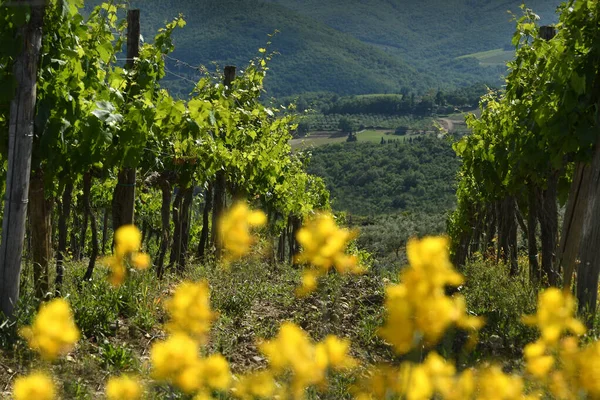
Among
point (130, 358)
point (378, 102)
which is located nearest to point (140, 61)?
point (130, 358)

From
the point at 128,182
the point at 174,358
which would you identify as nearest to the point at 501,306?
the point at 128,182

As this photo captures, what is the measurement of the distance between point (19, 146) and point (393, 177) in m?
55.3

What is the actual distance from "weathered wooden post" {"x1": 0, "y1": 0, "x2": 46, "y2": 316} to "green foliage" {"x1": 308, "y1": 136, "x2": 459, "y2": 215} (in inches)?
1784

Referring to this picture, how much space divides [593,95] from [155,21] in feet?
675

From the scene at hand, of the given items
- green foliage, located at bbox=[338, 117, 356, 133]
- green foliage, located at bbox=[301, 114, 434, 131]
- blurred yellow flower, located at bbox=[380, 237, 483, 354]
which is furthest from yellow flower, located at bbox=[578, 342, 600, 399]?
green foliage, located at bbox=[338, 117, 356, 133]

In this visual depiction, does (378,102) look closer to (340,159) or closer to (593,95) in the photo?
(340,159)

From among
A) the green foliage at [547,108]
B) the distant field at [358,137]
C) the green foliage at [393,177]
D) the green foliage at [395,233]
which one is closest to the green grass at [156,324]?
the green foliage at [547,108]

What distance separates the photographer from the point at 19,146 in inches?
174

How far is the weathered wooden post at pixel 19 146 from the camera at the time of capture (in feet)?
14.5

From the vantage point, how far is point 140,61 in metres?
6.36

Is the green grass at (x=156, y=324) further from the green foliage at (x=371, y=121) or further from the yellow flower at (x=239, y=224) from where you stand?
the green foliage at (x=371, y=121)

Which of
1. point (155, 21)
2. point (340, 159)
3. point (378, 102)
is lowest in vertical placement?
point (340, 159)

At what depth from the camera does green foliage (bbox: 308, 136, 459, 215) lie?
53.1 metres

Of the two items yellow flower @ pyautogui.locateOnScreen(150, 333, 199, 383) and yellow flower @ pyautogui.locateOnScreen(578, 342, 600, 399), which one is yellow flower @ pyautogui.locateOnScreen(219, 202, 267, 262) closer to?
yellow flower @ pyautogui.locateOnScreen(150, 333, 199, 383)
